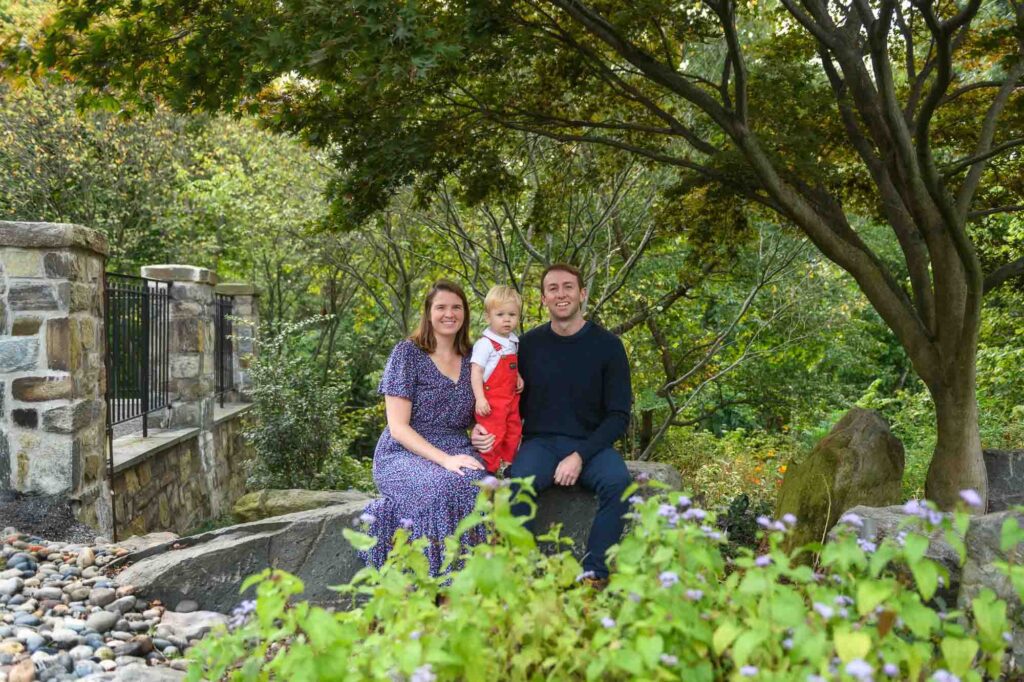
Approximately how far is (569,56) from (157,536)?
4.03 m

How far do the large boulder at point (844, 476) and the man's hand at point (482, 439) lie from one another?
2115 millimetres

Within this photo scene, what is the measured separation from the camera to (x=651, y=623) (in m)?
1.80

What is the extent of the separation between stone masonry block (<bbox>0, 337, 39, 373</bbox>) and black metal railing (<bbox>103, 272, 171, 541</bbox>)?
164cm

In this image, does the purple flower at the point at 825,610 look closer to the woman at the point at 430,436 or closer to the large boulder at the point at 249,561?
the woman at the point at 430,436

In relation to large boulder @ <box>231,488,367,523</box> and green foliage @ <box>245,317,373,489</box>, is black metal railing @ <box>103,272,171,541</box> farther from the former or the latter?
large boulder @ <box>231,488,367,523</box>

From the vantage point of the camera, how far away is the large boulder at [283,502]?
7.23 m

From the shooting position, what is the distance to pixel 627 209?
9188 millimetres

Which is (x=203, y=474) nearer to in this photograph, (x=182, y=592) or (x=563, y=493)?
(x=182, y=592)

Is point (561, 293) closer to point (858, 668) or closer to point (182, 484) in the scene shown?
point (858, 668)

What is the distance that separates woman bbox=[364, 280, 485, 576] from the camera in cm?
388

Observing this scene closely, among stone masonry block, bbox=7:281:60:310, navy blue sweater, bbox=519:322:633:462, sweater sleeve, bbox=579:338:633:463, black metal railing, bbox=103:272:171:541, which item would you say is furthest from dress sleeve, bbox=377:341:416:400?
black metal railing, bbox=103:272:171:541

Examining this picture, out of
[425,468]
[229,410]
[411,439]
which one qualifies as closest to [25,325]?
[411,439]

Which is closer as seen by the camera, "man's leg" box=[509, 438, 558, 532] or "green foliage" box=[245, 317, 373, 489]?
"man's leg" box=[509, 438, 558, 532]

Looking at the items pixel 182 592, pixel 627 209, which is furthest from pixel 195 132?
pixel 182 592
